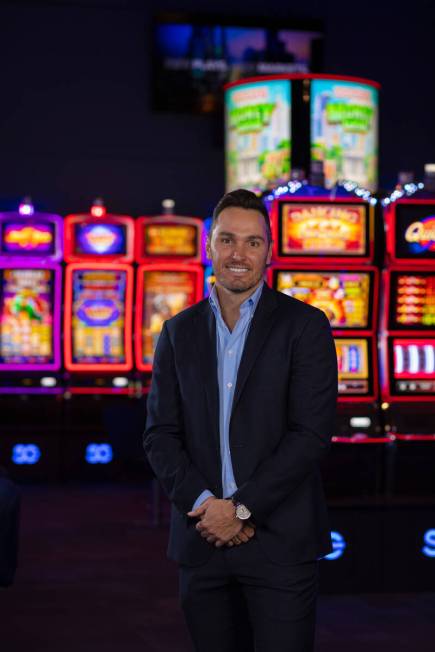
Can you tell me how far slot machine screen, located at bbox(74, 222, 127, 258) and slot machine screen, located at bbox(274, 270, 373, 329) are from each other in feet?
8.76

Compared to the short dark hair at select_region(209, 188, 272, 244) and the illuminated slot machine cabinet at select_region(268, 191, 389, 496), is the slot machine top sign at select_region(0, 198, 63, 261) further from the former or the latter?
the short dark hair at select_region(209, 188, 272, 244)

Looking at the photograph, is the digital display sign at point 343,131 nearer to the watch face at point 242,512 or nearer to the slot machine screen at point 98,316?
the slot machine screen at point 98,316

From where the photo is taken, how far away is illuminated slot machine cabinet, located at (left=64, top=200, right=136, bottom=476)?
820 centimetres

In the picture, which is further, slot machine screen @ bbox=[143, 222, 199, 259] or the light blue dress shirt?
slot machine screen @ bbox=[143, 222, 199, 259]

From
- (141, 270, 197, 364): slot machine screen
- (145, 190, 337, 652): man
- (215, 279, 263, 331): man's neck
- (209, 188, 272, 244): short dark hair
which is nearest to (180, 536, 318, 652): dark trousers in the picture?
(145, 190, 337, 652): man

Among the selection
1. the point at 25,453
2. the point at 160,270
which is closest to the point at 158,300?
the point at 160,270

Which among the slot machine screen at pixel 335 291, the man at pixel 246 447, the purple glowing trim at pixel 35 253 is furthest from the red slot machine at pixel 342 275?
the man at pixel 246 447

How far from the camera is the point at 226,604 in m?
2.37

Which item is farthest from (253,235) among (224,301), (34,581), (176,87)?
(176,87)

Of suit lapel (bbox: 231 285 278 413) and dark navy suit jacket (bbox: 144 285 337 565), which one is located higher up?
suit lapel (bbox: 231 285 278 413)

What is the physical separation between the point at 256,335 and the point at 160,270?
236 inches

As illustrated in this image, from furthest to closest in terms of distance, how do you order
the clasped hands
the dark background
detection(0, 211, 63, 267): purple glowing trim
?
the dark background < detection(0, 211, 63, 267): purple glowing trim < the clasped hands

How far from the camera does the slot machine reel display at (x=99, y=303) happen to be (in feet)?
26.9

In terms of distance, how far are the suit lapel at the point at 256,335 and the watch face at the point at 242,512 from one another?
0.21 meters
